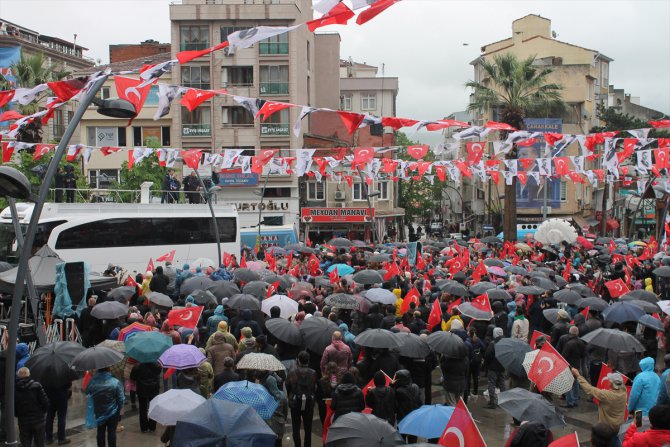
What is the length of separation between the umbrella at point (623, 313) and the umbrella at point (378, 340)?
4976 mm

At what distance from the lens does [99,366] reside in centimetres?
946

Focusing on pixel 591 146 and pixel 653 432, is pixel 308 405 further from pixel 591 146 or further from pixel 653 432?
pixel 591 146

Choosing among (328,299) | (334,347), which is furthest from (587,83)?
(334,347)

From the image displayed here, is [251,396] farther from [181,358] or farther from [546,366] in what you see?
[546,366]

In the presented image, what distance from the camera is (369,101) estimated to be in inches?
2837

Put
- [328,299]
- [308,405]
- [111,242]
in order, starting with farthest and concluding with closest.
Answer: [111,242] → [328,299] → [308,405]

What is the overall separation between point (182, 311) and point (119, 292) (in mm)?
3420

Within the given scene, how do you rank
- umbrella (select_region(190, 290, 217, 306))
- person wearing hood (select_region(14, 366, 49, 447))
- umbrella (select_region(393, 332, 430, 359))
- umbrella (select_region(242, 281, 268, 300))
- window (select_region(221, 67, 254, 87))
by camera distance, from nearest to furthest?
1. person wearing hood (select_region(14, 366, 49, 447))
2. umbrella (select_region(393, 332, 430, 359))
3. umbrella (select_region(190, 290, 217, 306))
4. umbrella (select_region(242, 281, 268, 300))
5. window (select_region(221, 67, 254, 87))

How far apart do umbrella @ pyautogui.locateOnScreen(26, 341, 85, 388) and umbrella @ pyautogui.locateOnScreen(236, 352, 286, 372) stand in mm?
2311

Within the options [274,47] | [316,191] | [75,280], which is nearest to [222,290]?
[75,280]

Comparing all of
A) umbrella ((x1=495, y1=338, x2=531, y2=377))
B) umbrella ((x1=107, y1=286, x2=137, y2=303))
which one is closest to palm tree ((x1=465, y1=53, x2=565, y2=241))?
umbrella ((x1=107, y1=286, x2=137, y2=303))

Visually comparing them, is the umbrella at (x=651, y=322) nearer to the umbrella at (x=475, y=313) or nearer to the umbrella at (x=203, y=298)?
the umbrella at (x=475, y=313)

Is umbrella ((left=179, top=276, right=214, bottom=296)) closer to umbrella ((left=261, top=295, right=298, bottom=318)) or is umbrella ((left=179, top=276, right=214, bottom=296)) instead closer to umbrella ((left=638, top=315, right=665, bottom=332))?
umbrella ((left=261, top=295, right=298, bottom=318))

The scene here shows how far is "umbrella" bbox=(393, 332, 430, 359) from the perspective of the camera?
10922 mm
